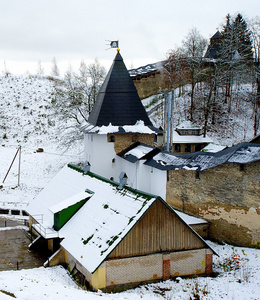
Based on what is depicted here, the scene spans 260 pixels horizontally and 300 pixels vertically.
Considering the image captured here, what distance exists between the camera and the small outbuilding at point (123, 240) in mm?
13133

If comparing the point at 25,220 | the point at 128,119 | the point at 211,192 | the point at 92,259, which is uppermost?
the point at 128,119

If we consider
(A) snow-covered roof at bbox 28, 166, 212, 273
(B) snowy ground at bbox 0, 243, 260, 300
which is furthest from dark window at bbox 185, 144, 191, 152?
(B) snowy ground at bbox 0, 243, 260, 300

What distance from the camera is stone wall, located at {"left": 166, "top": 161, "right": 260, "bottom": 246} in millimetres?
16281

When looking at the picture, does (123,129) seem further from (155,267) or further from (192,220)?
(155,267)

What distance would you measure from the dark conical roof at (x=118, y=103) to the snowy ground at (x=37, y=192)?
300 inches

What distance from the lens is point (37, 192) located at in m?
28.3

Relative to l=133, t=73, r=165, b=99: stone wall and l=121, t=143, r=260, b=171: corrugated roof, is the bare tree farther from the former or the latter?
l=121, t=143, r=260, b=171: corrugated roof

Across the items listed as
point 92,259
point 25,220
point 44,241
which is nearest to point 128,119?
point 25,220

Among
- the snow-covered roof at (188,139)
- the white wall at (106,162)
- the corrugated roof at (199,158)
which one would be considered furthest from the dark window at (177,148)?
the corrugated roof at (199,158)

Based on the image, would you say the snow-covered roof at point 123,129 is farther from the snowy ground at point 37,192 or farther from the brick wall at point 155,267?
the brick wall at point 155,267

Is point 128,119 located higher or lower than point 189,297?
higher

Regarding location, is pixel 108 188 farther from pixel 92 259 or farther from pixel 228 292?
pixel 228 292

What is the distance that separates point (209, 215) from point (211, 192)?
1.09 meters

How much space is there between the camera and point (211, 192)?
1780 centimetres
